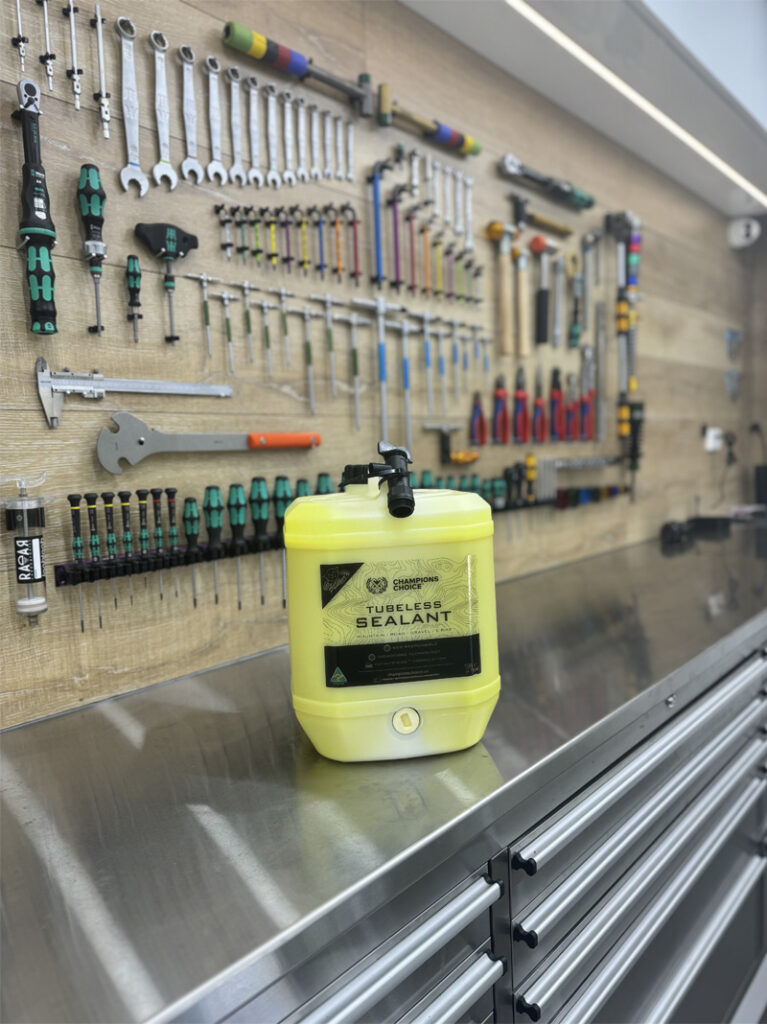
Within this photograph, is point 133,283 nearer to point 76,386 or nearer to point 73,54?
point 76,386

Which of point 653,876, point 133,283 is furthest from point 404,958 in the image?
point 133,283

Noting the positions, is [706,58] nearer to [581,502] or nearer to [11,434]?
[581,502]

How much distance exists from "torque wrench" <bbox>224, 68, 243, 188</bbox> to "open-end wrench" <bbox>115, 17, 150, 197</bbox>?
19cm

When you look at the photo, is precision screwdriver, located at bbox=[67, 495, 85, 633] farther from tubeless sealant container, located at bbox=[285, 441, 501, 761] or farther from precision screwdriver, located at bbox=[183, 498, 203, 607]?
tubeless sealant container, located at bbox=[285, 441, 501, 761]

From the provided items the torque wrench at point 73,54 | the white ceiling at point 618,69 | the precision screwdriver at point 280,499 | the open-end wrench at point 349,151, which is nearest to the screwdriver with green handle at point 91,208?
the torque wrench at point 73,54

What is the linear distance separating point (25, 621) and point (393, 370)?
0.96 m

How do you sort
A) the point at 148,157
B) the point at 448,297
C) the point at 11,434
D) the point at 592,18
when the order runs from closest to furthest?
the point at 11,434
the point at 148,157
the point at 592,18
the point at 448,297

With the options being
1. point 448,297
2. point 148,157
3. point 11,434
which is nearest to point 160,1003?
point 11,434

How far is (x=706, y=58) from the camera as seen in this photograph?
1690 mm

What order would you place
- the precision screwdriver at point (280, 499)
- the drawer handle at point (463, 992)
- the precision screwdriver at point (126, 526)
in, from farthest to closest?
the precision screwdriver at point (280, 499)
the precision screwdriver at point (126, 526)
the drawer handle at point (463, 992)

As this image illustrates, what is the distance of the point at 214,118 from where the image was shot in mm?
1253

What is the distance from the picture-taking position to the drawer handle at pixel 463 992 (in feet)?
2.29

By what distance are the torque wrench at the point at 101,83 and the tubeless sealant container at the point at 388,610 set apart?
28.8 inches

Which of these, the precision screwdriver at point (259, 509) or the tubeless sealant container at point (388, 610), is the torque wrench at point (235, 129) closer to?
the precision screwdriver at point (259, 509)
